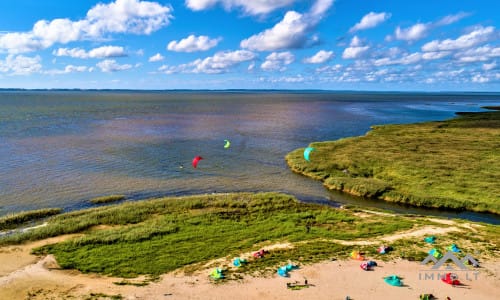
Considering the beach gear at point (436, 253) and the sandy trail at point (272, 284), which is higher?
the beach gear at point (436, 253)

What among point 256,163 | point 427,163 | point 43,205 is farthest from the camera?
point 256,163

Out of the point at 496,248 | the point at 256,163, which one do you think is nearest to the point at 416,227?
the point at 496,248

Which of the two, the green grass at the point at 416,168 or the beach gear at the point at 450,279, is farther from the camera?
the green grass at the point at 416,168

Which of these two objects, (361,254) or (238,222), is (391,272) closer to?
(361,254)

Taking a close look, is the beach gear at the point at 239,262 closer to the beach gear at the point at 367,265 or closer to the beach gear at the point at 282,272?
the beach gear at the point at 282,272

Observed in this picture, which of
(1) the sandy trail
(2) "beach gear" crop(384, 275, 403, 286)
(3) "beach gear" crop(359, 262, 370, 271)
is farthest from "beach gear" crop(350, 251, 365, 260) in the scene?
(2) "beach gear" crop(384, 275, 403, 286)

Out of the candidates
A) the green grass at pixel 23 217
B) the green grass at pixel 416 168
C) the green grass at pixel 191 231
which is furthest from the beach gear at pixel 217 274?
the green grass at pixel 416 168

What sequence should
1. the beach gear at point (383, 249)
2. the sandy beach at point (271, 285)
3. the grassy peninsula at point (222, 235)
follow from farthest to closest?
1. the beach gear at point (383, 249)
2. the grassy peninsula at point (222, 235)
3. the sandy beach at point (271, 285)
